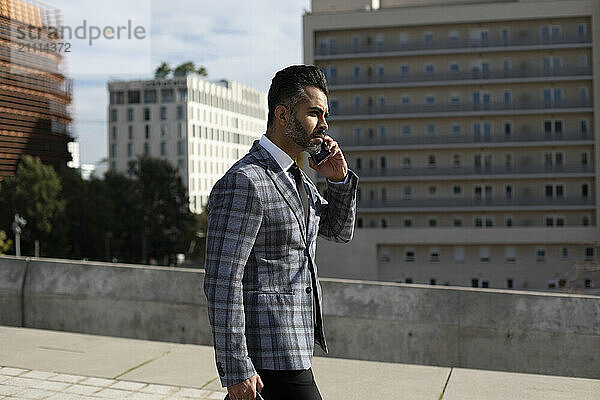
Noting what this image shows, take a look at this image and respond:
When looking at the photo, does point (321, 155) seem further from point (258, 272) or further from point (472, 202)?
point (472, 202)

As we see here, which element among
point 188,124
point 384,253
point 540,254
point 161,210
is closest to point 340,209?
point 384,253

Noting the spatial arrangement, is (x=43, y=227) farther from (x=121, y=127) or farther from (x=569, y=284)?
(x=569, y=284)

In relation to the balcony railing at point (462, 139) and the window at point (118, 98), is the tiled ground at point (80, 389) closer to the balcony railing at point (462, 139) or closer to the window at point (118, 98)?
the balcony railing at point (462, 139)

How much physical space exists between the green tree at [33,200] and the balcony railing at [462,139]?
2335cm

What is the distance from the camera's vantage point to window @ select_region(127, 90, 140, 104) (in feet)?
281

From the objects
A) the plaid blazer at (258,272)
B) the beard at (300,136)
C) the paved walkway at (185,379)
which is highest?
the beard at (300,136)

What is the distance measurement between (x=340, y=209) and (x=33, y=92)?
69.9 m

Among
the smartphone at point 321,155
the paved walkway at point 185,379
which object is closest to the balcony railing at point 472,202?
the paved walkway at point 185,379

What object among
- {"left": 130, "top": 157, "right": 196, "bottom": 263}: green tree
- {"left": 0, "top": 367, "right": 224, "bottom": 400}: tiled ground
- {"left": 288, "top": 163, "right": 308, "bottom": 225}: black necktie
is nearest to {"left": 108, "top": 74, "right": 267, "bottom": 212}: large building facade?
{"left": 130, "top": 157, "right": 196, "bottom": 263}: green tree

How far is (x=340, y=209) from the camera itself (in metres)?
2.96

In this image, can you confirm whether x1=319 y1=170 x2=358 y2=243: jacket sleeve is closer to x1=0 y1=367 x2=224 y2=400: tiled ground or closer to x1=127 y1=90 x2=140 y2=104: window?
x1=0 y1=367 x2=224 y2=400: tiled ground

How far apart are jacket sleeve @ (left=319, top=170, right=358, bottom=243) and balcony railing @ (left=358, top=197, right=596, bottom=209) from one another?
53777mm

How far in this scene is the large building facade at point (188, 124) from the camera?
2990 inches

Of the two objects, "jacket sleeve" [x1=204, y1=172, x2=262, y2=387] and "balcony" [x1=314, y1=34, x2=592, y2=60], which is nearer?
"jacket sleeve" [x1=204, y1=172, x2=262, y2=387]
